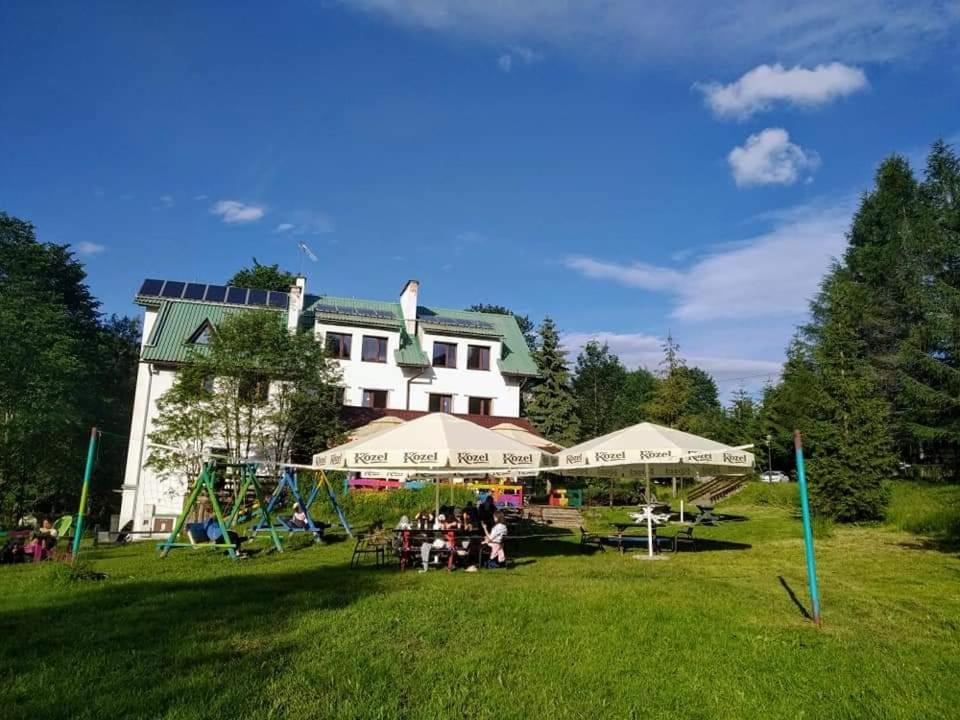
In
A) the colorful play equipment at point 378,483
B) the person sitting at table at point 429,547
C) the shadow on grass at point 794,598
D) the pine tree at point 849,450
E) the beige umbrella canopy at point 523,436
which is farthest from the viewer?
the beige umbrella canopy at point 523,436

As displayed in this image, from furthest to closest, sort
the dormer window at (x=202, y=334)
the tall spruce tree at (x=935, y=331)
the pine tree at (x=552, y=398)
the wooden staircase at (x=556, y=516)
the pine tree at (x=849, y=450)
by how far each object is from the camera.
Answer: the pine tree at (x=552, y=398)
the dormer window at (x=202, y=334)
the wooden staircase at (x=556, y=516)
the tall spruce tree at (x=935, y=331)
the pine tree at (x=849, y=450)

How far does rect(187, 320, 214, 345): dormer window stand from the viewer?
33.8 metres

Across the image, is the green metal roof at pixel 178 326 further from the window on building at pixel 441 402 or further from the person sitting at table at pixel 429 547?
the person sitting at table at pixel 429 547

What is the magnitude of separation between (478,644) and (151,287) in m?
36.5

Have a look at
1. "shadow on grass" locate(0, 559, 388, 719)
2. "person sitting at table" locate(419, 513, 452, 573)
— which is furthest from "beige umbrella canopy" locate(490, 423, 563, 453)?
"shadow on grass" locate(0, 559, 388, 719)

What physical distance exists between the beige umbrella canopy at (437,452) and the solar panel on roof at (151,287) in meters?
27.3

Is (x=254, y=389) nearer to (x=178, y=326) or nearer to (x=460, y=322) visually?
(x=178, y=326)

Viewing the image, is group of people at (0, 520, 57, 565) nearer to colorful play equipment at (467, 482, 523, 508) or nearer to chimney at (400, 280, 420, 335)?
colorful play equipment at (467, 482, 523, 508)

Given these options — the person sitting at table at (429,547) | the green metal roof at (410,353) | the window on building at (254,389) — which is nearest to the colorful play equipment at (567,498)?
the green metal roof at (410,353)

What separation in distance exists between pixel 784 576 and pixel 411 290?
30808mm

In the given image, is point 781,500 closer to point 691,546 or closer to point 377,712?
point 691,546

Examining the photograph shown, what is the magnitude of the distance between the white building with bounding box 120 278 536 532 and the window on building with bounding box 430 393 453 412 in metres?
0.07

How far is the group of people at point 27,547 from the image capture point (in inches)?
587

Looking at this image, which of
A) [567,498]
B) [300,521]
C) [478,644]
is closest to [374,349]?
[567,498]
